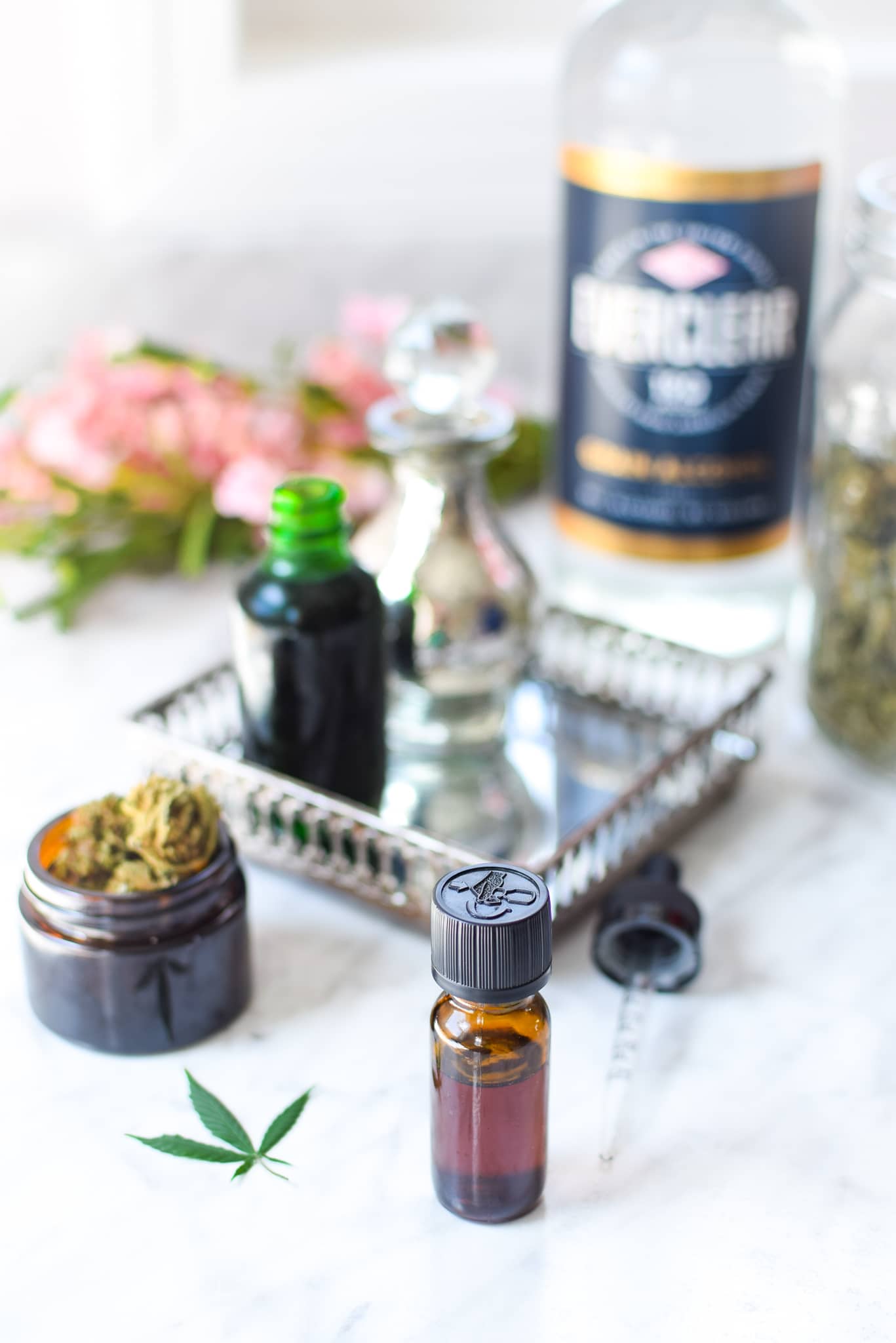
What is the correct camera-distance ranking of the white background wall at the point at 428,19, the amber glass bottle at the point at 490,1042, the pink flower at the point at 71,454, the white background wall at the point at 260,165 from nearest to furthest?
the amber glass bottle at the point at 490,1042, the pink flower at the point at 71,454, the white background wall at the point at 260,165, the white background wall at the point at 428,19

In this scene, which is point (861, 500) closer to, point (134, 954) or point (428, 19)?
point (134, 954)

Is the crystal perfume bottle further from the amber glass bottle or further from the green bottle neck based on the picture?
the amber glass bottle

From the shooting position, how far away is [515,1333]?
508mm

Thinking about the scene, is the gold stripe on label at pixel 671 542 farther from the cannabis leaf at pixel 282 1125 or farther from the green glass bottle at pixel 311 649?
the cannabis leaf at pixel 282 1125

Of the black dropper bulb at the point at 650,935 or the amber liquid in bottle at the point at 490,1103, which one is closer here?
the amber liquid in bottle at the point at 490,1103

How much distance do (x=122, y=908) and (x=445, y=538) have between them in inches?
11.3

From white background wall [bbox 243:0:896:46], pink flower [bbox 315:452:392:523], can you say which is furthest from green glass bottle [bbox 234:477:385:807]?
white background wall [bbox 243:0:896:46]

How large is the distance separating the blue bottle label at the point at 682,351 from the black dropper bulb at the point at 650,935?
299 millimetres

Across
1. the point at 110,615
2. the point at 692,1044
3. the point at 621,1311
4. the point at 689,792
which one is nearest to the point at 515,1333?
the point at 621,1311

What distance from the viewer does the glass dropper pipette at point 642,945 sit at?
661 millimetres

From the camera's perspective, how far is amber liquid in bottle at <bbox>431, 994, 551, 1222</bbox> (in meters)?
0.53

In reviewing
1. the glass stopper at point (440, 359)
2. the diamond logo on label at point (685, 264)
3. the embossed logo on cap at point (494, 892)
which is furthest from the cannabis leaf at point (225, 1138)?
the diamond logo on label at point (685, 264)

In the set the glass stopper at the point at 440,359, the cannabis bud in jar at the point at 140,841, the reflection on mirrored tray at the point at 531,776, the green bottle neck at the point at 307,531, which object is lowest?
the reflection on mirrored tray at the point at 531,776

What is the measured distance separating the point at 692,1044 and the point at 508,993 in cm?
17
